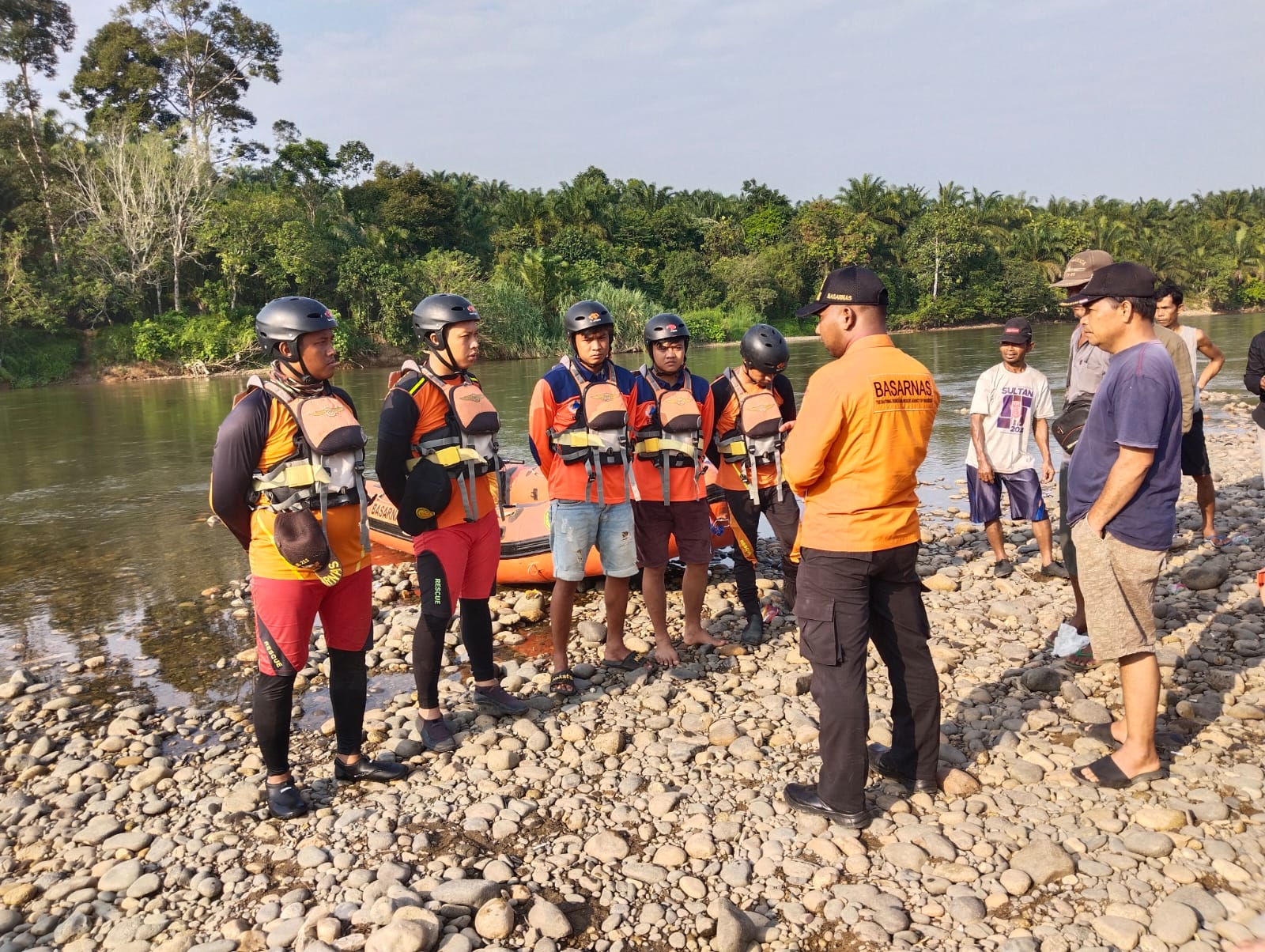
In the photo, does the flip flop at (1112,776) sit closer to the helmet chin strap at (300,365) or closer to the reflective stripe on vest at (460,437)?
the reflective stripe on vest at (460,437)

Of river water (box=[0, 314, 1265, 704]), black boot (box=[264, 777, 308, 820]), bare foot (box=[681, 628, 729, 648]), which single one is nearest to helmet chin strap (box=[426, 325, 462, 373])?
black boot (box=[264, 777, 308, 820])

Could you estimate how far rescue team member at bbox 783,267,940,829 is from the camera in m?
3.38

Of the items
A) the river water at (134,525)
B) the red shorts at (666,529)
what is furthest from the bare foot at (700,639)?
the river water at (134,525)

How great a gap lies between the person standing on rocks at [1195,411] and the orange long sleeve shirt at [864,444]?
4033 mm

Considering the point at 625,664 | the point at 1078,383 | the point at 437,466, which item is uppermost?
the point at 1078,383

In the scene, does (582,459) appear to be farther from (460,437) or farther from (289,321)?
(289,321)

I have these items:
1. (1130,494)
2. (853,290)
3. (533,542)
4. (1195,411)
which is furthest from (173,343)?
(1130,494)

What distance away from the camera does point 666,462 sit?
545cm

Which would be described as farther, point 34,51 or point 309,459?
point 34,51

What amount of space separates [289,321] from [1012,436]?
5221 millimetres

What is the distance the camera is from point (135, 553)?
1006 centimetres

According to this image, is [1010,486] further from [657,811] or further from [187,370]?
[187,370]

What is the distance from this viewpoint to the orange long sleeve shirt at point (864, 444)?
336 cm

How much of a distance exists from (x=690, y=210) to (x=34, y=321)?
3989 centimetres
